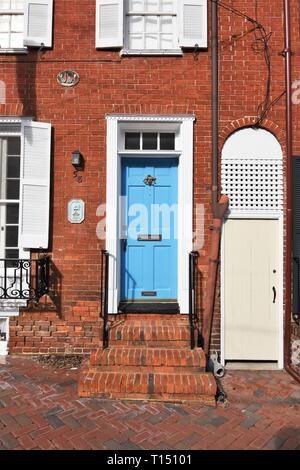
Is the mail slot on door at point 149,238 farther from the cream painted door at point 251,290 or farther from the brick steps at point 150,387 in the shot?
the brick steps at point 150,387

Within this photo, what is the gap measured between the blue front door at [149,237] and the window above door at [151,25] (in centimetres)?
178

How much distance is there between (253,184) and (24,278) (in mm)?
3752

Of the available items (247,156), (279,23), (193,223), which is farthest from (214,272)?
(279,23)

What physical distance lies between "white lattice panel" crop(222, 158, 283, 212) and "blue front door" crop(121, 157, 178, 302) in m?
0.86

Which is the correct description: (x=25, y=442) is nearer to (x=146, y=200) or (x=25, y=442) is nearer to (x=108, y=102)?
(x=146, y=200)

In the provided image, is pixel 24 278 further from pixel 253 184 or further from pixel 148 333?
pixel 253 184

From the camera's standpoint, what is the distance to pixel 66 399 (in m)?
3.68

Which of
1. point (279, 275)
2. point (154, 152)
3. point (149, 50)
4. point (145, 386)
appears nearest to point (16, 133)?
point (154, 152)

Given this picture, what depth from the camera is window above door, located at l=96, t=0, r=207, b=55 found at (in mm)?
4852

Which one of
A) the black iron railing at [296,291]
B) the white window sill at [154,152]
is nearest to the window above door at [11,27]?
the white window sill at [154,152]

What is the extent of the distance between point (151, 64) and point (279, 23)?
2.05 metres

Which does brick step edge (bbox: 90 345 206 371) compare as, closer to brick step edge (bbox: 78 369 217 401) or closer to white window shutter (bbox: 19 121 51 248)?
brick step edge (bbox: 78 369 217 401)

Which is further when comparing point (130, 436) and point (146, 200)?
point (146, 200)

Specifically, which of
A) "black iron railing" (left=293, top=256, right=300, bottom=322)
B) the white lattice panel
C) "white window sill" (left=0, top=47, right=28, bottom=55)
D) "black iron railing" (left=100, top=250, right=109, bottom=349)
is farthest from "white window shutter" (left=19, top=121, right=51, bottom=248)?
"black iron railing" (left=293, top=256, right=300, bottom=322)
